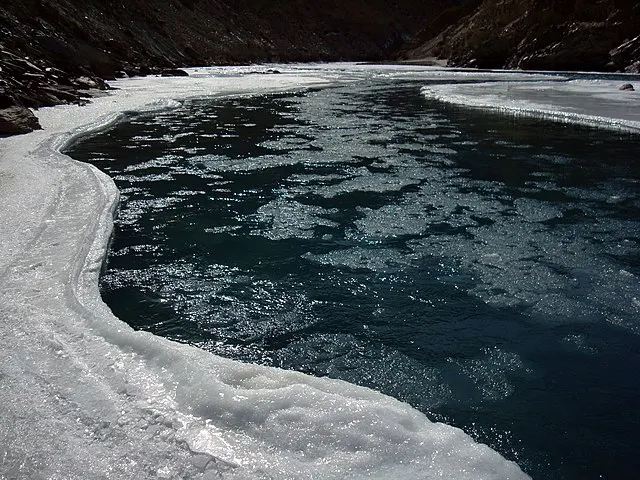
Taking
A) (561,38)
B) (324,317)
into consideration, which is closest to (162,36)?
(561,38)

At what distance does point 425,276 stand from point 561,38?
4486 cm

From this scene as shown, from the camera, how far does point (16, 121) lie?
11.9m

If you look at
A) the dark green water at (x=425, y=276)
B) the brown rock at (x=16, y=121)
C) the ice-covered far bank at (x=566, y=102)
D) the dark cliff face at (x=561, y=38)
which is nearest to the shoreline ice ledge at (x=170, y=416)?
the dark green water at (x=425, y=276)

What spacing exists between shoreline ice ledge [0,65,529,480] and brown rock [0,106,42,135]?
8.81m

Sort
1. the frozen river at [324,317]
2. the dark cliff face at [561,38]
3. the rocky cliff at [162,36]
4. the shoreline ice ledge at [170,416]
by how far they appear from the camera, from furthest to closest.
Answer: the dark cliff face at [561,38]
the rocky cliff at [162,36]
the frozen river at [324,317]
the shoreline ice ledge at [170,416]

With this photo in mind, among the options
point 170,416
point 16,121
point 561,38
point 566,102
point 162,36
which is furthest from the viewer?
point 162,36

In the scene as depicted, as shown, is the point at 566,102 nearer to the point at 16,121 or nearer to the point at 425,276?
the point at 425,276

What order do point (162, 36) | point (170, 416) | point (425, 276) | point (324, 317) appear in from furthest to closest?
point (162, 36) < point (425, 276) < point (324, 317) < point (170, 416)

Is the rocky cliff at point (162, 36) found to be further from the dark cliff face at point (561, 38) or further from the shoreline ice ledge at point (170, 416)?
the dark cliff face at point (561, 38)

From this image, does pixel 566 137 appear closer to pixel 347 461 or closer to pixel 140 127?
pixel 140 127

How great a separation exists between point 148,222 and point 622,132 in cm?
1092

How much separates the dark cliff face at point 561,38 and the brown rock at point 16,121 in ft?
124

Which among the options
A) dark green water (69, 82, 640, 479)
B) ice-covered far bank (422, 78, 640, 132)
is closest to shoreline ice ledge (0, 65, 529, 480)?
dark green water (69, 82, 640, 479)

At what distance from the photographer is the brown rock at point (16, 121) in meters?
11.6
